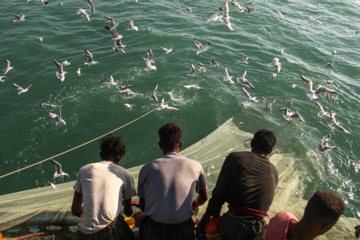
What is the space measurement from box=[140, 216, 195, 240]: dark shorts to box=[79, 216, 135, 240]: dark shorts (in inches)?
10.3

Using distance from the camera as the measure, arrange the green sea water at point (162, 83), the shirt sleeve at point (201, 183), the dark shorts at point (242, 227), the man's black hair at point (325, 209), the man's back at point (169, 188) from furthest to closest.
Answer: the green sea water at point (162, 83), the shirt sleeve at point (201, 183), the dark shorts at point (242, 227), the man's back at point (169, 188), the man's black hair at point (325, 209)

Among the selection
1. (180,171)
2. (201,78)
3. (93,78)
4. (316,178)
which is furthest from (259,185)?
(93,78)

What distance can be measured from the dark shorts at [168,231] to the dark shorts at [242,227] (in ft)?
1.31

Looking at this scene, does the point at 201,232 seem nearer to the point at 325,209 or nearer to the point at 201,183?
the point at 201,183

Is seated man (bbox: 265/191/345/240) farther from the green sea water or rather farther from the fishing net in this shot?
the green sea water

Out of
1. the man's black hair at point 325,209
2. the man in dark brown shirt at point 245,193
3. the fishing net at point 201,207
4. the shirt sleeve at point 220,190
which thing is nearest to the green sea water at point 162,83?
the fishing net at point 201,207

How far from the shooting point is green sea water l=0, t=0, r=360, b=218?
6922 millimetres

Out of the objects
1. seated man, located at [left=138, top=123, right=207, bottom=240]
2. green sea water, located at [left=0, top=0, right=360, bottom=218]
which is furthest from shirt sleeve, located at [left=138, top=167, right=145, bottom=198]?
green sea water, located at [left=0, top=0, right=360, bottom=218]

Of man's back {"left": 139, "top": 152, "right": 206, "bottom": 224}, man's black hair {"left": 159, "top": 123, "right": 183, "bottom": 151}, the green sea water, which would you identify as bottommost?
the green sea water

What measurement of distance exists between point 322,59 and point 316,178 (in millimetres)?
8233

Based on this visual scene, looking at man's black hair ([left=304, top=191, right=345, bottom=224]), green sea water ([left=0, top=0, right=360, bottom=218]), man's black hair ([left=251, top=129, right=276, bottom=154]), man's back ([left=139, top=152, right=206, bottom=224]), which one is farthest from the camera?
green sea water ([left=0, top=0, right=360, bottom=218])

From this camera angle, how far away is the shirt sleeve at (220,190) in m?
2.73

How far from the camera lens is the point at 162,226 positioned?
2641mm

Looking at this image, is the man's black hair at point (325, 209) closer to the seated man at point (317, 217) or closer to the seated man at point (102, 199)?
the seated man at point (317, 217)
